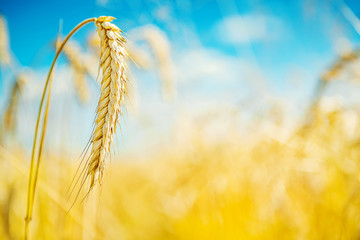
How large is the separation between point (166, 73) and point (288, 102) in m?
0.89

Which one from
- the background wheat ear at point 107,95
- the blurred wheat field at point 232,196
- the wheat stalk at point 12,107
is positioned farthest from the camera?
the blurred wheat field at point 232,196

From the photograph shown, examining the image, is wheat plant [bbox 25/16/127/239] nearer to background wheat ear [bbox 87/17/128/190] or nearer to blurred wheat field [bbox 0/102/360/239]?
background wheat ear [bbox 87/17/128/190]

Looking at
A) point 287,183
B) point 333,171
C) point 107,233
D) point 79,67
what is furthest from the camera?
point 287,183

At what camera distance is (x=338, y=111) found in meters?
1.13

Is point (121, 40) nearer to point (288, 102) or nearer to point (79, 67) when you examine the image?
point (79, 67)

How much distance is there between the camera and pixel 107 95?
0.50m

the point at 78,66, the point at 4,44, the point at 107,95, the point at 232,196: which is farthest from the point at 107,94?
the point at 232,196

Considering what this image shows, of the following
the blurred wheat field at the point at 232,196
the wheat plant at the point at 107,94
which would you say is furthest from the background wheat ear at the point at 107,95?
the blurred wheat field at the point at 232,196

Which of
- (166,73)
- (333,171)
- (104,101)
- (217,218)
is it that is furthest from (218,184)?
(104,101)

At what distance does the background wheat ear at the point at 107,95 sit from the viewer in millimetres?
455

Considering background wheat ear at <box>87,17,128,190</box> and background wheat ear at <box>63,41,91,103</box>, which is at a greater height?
background wheat ear at <box>63,41,91,103</box>

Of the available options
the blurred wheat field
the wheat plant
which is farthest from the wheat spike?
the wheat plant

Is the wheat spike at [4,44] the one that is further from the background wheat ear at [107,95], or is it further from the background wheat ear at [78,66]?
the background wheat ear at [107,95]

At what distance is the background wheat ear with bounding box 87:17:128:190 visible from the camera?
455mm
